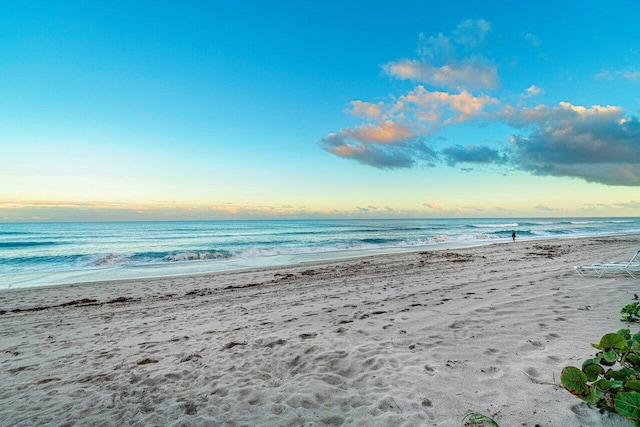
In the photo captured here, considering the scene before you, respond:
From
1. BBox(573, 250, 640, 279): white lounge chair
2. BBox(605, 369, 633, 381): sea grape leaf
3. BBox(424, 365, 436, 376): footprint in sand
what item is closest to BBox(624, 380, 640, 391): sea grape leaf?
BBox(605, 369, 633, 381): sea grape leaf

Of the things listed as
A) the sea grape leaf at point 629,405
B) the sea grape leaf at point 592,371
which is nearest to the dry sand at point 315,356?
the sea grape leaf at point 592,371

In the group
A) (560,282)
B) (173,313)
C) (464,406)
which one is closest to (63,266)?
(173,313)

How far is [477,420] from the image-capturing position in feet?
9.40

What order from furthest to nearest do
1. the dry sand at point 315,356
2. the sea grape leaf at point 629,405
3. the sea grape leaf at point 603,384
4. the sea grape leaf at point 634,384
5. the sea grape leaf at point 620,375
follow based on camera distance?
the dry sand at point 315,356, the sea grape leaf at point 603,384, the sea grape leaf at point 620,375, the sea grape leaf at point 634,384, the sea grape leaf at point 629,405

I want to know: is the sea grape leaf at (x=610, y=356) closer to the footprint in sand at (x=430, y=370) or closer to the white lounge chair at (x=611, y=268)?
the footprint in sand at (x=430, y=370)

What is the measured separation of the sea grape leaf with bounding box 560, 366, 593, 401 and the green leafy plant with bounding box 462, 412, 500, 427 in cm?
74

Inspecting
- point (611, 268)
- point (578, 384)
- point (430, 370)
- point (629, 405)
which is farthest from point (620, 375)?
point (611, 268)

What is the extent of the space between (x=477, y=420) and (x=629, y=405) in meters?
1.15

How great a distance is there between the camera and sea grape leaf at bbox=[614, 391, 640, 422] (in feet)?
6.98

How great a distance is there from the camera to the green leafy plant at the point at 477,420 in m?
2.79

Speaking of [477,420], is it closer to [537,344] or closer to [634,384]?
[634,384]

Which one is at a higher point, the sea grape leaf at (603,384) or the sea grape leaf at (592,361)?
the sea grape leaf at (592,361)

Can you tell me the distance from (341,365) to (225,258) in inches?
806

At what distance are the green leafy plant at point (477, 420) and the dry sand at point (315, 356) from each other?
9cm
